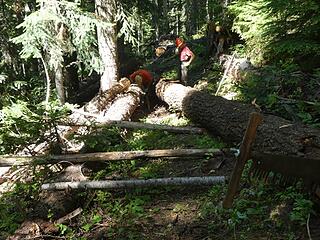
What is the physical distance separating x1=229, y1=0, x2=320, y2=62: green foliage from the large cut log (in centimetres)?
210

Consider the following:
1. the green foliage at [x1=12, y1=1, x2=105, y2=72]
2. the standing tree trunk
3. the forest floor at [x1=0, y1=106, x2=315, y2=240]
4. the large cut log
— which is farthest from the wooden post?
the standing tree trunk

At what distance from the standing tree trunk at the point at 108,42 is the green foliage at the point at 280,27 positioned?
419 centimetres

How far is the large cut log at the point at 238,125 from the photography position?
19.6 ft

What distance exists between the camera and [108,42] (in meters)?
11.4

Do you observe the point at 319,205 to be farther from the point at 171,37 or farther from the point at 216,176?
the point at 171,37

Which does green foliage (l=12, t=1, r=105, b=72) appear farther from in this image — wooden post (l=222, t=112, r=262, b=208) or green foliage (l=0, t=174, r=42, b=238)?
wooden post (l=222, t=112, r=262, b=208)

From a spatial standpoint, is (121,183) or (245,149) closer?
(245,149)

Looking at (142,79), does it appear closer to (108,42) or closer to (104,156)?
(108,42)

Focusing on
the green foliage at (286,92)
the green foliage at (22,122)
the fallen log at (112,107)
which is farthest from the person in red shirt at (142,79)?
the green foliage at (22,122)

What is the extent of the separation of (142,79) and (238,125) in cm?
579

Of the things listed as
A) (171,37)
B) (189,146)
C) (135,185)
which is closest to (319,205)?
(135,185)

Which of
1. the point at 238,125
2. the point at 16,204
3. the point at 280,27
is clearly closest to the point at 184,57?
the point at 280,27

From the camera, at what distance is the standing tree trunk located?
11.3 m

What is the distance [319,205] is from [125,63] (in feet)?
36.9
